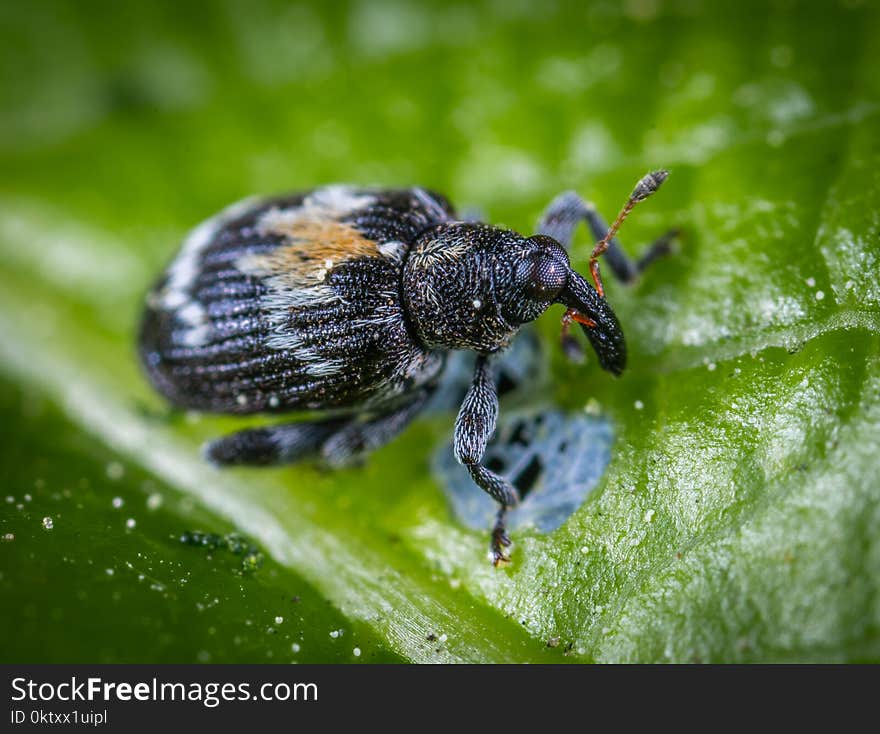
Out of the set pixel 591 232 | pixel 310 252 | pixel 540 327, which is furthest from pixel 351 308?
pixel 591 232

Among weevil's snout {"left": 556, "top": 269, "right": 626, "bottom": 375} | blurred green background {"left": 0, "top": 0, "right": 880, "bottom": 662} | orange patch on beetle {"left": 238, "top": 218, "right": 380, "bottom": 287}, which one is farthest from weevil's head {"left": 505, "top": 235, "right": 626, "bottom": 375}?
orange patch on beetle {"left": 238, "top": 218, "right": 380, "bottom": 287}

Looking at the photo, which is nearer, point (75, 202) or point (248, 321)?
point (248, 321)

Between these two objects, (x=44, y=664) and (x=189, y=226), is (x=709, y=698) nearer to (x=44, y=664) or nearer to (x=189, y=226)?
(x=44, y=664)

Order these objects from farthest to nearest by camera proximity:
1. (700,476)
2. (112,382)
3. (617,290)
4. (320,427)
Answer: (112,382) < (320,427) < (617,290) < (700,476)

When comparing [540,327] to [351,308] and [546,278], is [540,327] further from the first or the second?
[351,308]

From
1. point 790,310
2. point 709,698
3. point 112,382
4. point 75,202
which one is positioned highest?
point 75,202

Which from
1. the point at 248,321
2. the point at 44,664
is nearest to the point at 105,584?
the point at 44,664

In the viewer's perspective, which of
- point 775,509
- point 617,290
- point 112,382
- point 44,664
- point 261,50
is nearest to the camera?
point 44,664

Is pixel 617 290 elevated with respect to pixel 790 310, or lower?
elevated
